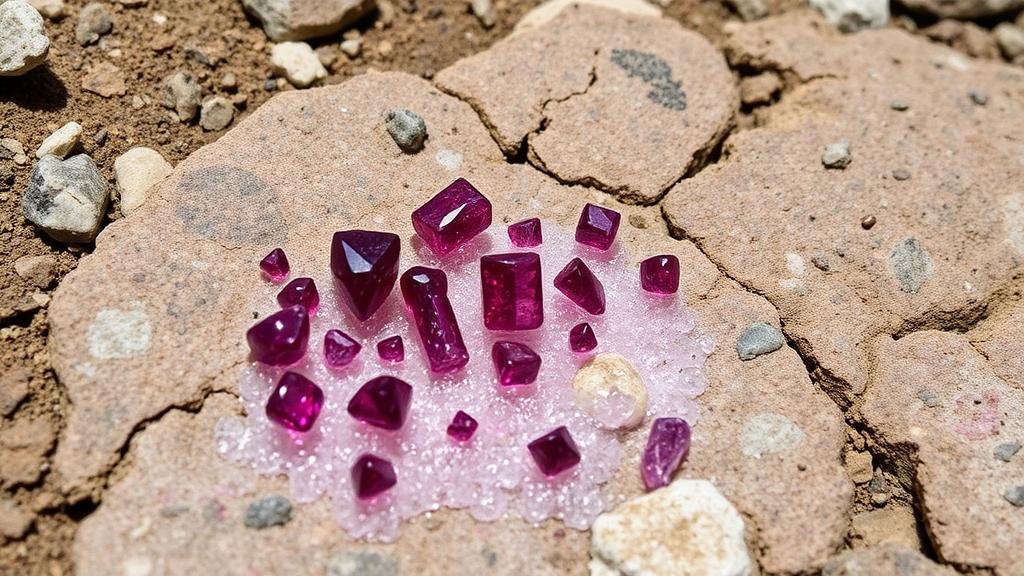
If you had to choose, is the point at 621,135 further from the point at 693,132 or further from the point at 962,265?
the point at 962,265

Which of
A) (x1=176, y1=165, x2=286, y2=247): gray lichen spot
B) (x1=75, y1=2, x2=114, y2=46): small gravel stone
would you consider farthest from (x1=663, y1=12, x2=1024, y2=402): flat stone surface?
(x1=75, y1=2, x2=114, y2=46): small gravel stone

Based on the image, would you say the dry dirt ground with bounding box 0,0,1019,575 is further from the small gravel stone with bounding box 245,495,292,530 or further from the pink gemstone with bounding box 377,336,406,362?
the pink gemstone with bounding box 377,336,406,362

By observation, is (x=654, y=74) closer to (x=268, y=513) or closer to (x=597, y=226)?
(x=597, y=226)

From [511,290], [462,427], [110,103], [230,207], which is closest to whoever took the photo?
[462,427]

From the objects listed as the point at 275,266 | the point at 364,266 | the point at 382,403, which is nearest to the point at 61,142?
the point at 275,266

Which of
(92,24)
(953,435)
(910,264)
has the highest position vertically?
(92,24)

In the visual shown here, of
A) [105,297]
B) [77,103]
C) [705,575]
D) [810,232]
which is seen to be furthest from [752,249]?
[77,103]
